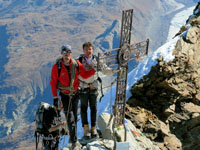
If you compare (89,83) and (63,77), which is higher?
(63,77)

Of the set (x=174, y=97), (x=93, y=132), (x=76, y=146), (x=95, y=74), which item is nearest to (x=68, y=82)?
(x=95, y=74)

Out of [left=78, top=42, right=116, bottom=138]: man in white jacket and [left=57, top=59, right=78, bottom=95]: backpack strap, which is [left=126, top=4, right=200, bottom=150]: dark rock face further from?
[left=57, top=59, right=78, bottom=95]: backpack strap

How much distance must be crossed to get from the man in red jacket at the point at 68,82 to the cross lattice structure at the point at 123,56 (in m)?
1.23

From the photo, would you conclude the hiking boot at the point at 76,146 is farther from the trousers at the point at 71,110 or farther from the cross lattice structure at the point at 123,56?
the cross lattice structure at the point at 123,56

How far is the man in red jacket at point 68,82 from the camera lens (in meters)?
8.53

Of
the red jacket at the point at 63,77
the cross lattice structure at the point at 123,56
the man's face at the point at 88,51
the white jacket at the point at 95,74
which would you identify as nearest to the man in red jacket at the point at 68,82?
the red jacket at the point at 63,77

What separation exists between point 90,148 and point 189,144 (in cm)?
872

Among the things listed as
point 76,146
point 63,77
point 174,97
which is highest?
point 63,77

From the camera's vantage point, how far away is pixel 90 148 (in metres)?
8.62

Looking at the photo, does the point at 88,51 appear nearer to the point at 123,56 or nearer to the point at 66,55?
the point at 66,55

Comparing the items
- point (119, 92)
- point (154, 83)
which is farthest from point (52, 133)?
point (154, 83)

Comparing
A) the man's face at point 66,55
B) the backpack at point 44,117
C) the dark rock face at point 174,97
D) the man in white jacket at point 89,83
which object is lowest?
the dark rock face at point 174,97

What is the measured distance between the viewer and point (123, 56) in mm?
10492

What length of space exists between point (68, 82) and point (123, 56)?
2.75 meters
